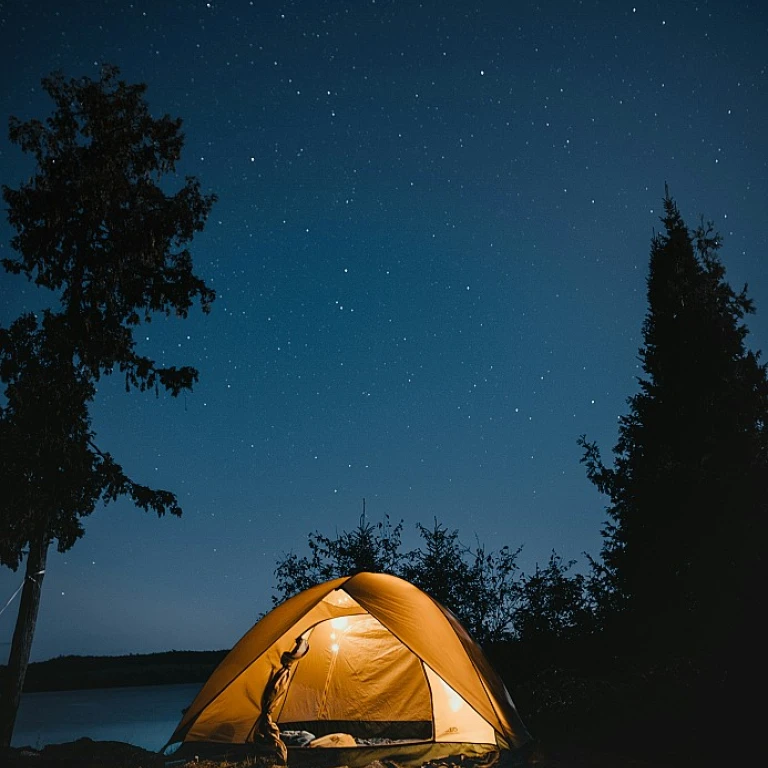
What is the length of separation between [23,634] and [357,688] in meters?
5.25

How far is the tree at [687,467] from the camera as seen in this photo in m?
11.4

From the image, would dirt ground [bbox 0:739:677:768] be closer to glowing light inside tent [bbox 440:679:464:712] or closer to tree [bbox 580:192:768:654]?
glowing light inside tent [bbox 440:679:464:712]

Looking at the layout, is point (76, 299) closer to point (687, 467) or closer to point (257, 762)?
point (257, 762)

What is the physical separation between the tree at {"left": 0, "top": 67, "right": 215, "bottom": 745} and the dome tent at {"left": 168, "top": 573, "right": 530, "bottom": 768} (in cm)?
370

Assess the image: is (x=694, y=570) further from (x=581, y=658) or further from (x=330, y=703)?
(x=330, y=703)

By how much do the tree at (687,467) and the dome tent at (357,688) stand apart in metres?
4.85

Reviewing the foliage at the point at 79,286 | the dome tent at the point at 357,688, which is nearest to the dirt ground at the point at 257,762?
the dome tent at the point at 357,688

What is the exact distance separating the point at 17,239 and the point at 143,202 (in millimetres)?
2088

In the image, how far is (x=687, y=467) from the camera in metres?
11.9

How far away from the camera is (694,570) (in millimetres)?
11758

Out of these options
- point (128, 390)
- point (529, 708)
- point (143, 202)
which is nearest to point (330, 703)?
point (529, 708)

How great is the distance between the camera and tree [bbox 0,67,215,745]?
977 cm

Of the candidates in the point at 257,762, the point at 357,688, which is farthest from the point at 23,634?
the point at 357,688

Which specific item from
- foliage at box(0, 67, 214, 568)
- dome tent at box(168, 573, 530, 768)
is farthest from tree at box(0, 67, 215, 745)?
dome tent at box(168, 573, 530, 768)
